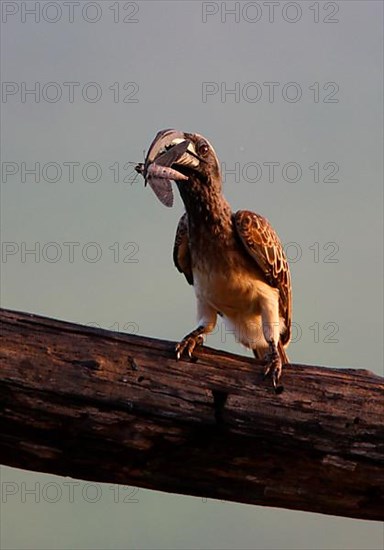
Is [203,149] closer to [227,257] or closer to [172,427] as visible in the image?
[227,257]

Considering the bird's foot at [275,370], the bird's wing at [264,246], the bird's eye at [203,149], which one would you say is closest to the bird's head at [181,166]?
the bird's eye at [203,149]

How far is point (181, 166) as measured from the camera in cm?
468

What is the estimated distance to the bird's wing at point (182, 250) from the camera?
5207 millimetres

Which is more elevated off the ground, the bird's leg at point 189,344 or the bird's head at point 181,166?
the bird's head at point 181,166

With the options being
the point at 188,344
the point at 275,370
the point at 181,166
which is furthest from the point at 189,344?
the point at 181,166

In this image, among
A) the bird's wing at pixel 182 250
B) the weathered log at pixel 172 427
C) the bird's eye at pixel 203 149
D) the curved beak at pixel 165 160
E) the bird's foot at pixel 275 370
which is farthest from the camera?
the bird's wing at pixel 182 250

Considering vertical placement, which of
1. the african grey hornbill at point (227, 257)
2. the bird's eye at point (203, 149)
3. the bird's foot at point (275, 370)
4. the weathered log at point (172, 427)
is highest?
the bird's eye at point (203, 149)

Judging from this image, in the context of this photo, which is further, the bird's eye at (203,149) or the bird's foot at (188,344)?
the bird's eye at (203,149)

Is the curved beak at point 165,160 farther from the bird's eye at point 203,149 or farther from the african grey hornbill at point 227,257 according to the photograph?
the african grey hornbill at point 227,257

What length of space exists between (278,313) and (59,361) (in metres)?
1.99

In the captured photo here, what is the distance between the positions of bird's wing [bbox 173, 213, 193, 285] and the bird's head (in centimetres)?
26

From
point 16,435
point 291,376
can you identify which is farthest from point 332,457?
point 16,435

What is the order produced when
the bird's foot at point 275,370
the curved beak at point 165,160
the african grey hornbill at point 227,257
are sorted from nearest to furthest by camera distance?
1. the bird's foot at point 275,370
2. the curved beak at point 165,160
3. the african grey hornbill at point 227,257

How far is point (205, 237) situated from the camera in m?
4.96
